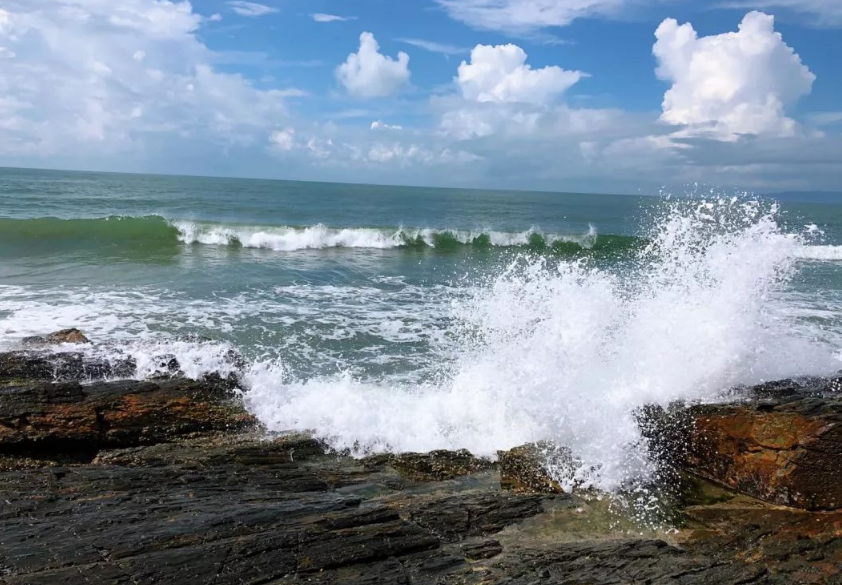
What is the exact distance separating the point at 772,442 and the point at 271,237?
2452 cm

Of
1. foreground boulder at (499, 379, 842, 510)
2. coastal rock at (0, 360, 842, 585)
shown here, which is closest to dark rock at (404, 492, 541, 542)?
coastal rock at (0, 360, 842, 585)

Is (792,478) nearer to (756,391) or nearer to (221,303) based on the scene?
(756,391)

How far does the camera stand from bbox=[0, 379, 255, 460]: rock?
622 centimetres

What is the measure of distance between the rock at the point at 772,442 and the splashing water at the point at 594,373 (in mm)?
491

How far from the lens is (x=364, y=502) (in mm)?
5309

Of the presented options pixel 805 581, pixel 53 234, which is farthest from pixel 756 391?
pixel 53 234

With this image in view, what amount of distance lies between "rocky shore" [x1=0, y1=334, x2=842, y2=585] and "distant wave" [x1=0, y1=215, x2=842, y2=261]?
1876 centimetres

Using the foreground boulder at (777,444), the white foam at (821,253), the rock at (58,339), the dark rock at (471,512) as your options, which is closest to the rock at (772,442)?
the foreground boulder at (777,444)

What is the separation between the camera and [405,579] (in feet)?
12.8

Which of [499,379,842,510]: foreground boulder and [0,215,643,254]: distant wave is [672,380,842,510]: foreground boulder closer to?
[499,379,842,510]: foreground boulder

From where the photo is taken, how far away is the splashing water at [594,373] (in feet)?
21.3

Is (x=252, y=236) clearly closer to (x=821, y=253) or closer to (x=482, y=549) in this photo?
(x=482, y=549)

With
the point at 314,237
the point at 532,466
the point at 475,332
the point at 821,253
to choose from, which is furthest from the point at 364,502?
the point at 821,253

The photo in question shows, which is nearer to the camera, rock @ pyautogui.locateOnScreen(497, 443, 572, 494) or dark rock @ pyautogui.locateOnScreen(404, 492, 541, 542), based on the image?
dark rock @ pyautogui.locateOnScreen(404, 492, 541, 542)
